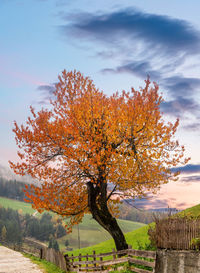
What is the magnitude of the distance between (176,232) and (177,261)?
1.42m

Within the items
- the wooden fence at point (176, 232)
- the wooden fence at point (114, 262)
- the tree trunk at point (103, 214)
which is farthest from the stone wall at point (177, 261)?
the tree trunk at point (103, 214)

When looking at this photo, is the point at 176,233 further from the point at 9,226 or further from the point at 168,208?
the point at 9,226

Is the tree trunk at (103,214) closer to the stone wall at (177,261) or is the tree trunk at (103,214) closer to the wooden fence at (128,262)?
the wooden fence at (128,262)

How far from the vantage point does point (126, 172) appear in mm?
23547

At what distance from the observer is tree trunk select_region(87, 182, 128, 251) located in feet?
78.1

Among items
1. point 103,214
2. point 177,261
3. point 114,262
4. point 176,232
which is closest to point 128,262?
point 114,262

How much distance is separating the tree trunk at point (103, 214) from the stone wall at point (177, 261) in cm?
625

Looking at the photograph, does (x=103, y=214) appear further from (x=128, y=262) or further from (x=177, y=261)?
(x=177, y=261)

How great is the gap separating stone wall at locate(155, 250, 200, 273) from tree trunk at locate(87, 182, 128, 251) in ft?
20.5

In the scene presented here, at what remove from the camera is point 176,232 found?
1703 centimetres

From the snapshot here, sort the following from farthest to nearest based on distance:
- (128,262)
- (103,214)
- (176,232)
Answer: (103,214) → (128,262) → (176,232)

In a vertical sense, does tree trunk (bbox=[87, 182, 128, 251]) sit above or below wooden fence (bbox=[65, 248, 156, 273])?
above

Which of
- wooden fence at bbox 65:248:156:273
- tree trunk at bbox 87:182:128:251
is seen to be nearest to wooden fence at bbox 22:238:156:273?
wooden fence at bbox 65:248:156:273

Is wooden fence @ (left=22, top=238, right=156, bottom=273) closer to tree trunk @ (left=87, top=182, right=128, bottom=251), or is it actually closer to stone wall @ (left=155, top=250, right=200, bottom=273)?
stone wall @ (left=155, top=250, right=200, bottom=273)
